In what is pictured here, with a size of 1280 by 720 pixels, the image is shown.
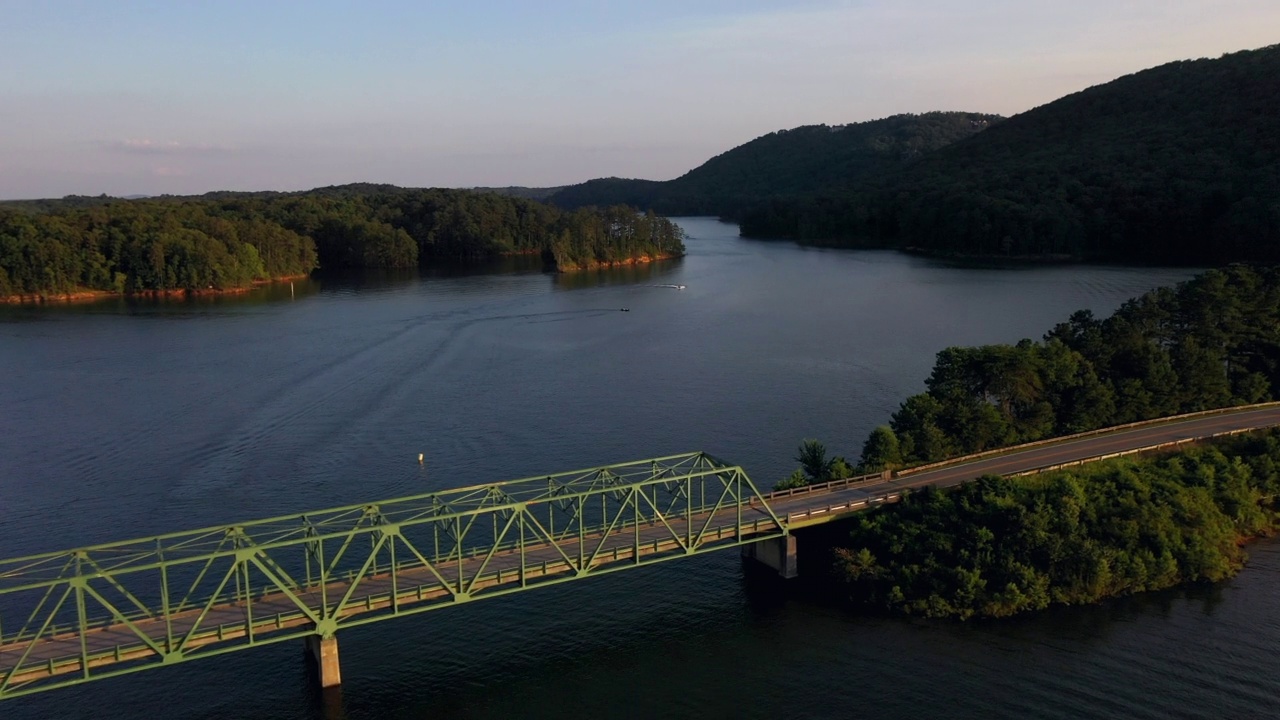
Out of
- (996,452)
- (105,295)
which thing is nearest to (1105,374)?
(996,452)

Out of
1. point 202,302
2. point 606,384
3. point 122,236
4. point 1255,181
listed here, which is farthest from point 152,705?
point 1255,181

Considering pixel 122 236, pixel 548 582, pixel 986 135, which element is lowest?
pixel 548 582

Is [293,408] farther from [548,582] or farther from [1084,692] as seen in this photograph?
[1084,692]

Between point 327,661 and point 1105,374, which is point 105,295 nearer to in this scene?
point 327,661

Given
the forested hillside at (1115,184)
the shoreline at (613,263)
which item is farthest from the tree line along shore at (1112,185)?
the shoreline at (613,263)

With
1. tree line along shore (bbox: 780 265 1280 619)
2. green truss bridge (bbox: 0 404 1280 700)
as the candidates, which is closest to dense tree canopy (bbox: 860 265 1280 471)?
tree line along shore (bbox: 780 265 1280 619)

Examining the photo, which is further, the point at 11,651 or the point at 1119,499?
the point at 1119,499
